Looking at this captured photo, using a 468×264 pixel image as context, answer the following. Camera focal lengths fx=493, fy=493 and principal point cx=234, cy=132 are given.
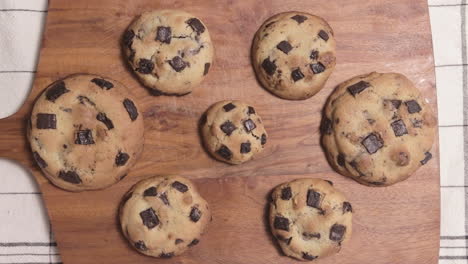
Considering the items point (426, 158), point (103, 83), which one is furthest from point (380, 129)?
point (103, 83)

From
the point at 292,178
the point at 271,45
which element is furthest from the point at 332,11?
the point at 292,178

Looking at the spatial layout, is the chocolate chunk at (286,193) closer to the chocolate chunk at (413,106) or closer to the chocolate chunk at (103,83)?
the chocolate chunk at (413,106)

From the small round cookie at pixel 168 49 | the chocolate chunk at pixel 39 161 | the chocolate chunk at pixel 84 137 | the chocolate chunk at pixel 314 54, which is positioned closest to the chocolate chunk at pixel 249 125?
the small round cookie at pixel 168 49

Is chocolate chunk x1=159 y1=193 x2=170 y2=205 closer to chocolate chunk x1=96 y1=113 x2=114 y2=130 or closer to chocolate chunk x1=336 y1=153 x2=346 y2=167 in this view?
chocolate chunk x1=96 y1=113 x2=114 y2=130

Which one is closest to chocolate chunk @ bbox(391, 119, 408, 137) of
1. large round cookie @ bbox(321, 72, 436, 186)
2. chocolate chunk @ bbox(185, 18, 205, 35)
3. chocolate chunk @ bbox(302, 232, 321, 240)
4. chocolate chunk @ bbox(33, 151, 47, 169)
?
large round cookie @ bbox(321, 72, 436, 186)

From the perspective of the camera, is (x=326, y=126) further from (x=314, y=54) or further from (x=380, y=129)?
(x=314, y=54)

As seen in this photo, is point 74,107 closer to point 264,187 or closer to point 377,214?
point 264,187

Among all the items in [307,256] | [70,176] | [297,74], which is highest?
[297,74]
